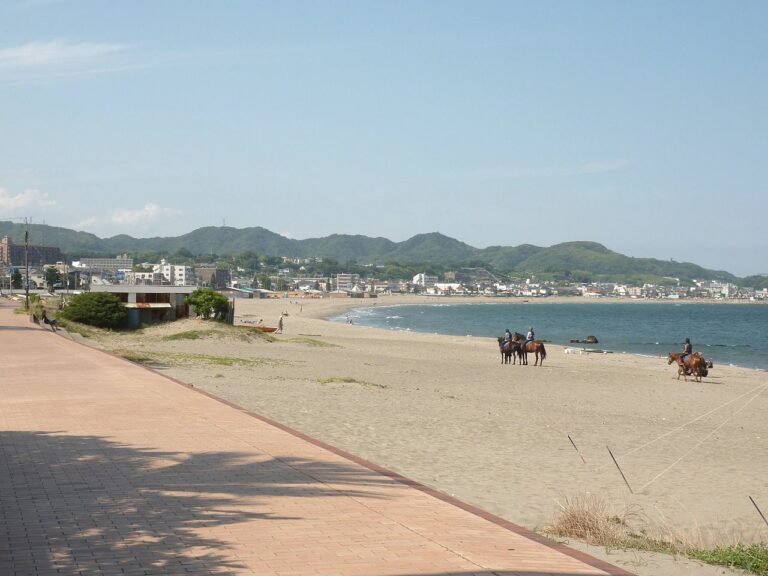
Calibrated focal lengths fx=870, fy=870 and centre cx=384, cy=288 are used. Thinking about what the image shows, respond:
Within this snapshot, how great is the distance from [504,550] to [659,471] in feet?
22.2

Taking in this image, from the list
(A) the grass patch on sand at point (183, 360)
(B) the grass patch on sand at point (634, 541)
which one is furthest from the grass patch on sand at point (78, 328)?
(B) the grass patch on sand at point (634, 541)

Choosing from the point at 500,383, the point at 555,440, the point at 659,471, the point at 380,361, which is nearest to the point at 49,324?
the point at 380,361

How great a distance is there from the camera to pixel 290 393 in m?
20.2

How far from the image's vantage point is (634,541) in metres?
8.94

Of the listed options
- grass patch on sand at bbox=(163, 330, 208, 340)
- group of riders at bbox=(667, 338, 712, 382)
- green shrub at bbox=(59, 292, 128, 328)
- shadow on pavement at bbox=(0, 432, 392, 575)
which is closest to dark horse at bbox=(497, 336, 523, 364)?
group of riders at bbox=(667, 338, 712, 382)

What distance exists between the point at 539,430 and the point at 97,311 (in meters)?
33.2

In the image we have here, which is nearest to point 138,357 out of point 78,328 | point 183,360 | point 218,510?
point 183,360

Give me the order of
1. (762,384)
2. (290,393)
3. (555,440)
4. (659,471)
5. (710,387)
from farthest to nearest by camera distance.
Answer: (762,384)
(710,387)
(290,393)
(555,440)
(659,471)

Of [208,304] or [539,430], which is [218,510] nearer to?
[539,430]

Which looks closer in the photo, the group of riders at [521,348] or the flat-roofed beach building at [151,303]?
the group of riders at [521,348]

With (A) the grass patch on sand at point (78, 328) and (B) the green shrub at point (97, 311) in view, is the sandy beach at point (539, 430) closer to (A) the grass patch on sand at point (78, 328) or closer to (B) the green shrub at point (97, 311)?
(A) the grass patch on sand at point (78, 328)

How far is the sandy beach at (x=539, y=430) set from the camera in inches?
435

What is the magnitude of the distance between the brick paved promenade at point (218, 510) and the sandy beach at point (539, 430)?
1.18m

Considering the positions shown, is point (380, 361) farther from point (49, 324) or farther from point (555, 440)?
point (555, 440)
